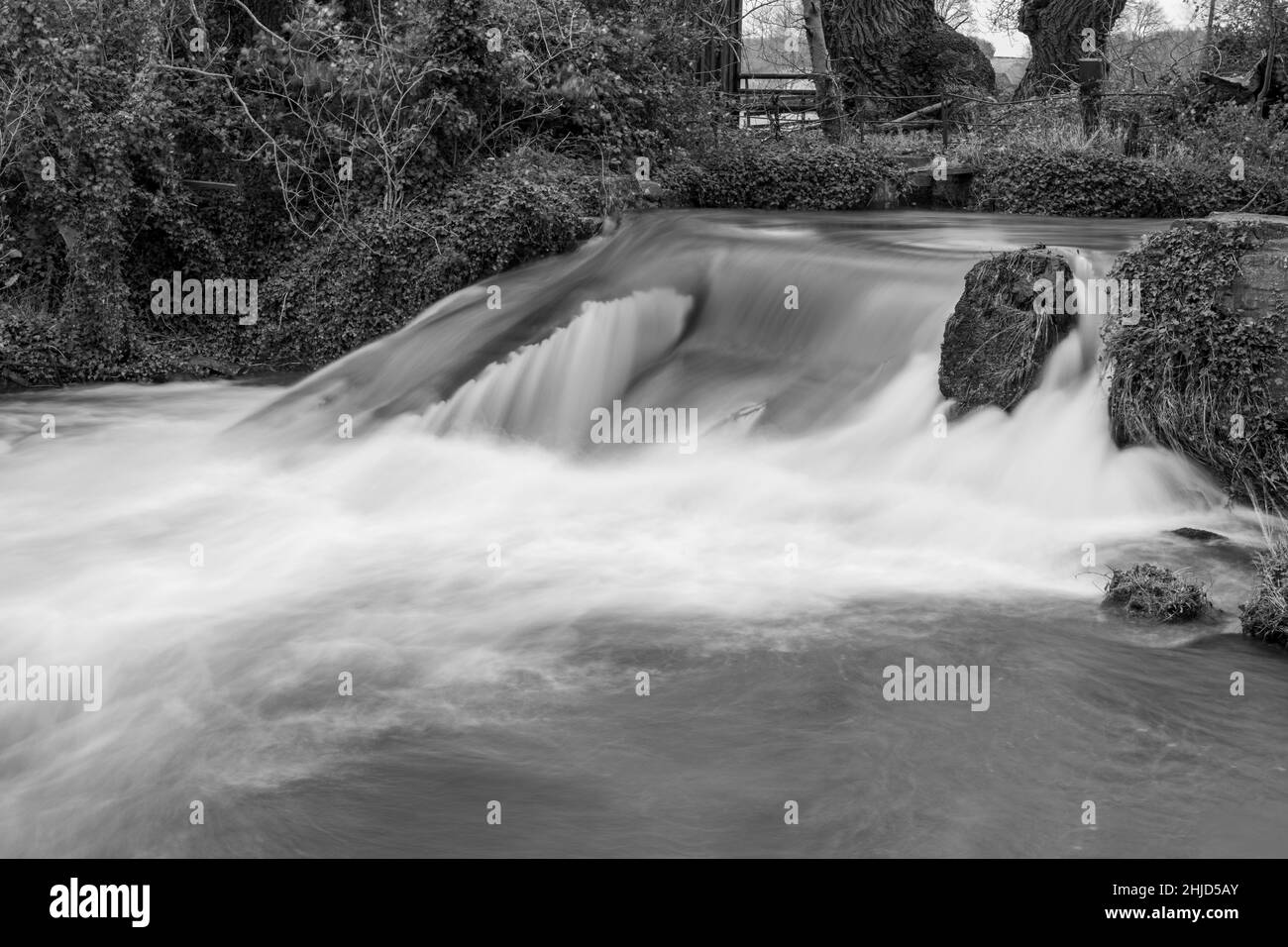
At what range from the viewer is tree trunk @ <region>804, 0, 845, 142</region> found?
76.0ft

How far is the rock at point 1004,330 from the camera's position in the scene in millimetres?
10211

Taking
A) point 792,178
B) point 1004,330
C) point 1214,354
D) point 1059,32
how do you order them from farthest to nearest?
point 1059,32 → point 792,178 → point 1004,330 → point 1214,354

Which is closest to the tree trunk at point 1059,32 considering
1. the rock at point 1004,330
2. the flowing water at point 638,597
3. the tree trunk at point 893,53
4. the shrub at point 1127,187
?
the tree trunk at point 893,53

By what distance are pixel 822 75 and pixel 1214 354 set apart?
50.2ft

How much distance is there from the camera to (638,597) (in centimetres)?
829

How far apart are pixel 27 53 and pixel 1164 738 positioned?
42.8 ft

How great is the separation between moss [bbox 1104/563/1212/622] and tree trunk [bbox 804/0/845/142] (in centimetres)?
1641

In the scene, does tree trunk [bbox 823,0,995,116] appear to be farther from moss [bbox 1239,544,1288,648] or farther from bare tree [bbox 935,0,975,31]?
moss [bbox 1239,544,1288,648]

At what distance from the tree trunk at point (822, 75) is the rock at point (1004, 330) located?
13.3 meters

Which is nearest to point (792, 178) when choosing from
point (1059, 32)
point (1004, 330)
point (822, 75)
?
point (822, 75)

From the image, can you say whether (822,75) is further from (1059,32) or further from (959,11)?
(959,11)

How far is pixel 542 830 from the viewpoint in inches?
226
